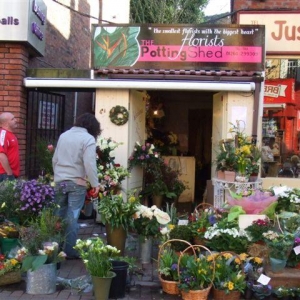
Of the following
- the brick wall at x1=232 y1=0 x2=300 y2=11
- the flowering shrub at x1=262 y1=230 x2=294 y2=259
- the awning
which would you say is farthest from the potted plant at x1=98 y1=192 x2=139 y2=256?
the brick wall at x1=232 y1=0 x2=300 y2=11

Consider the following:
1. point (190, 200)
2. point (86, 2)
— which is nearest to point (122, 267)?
point (190, 200)

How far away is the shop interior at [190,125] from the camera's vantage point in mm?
10695

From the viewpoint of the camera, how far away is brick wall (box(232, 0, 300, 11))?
8225 mm

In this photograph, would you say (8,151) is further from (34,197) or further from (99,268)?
(99,268)

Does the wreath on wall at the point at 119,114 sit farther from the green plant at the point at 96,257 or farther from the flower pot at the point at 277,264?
the flower pot at the point at 277,264

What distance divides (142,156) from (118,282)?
11.2 feet

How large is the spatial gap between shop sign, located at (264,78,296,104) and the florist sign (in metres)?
0.64

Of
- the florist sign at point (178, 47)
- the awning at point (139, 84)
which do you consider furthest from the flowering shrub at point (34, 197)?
the florist sign at point (178, 47)

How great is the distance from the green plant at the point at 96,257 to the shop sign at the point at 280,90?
4.74 meters

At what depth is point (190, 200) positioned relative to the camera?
978 centimetres

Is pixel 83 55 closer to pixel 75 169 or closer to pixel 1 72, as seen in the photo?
pixel 1 72

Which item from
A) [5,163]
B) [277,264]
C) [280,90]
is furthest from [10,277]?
[280,90]

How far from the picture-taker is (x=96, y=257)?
4.45 m

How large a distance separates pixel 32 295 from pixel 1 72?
405cm
